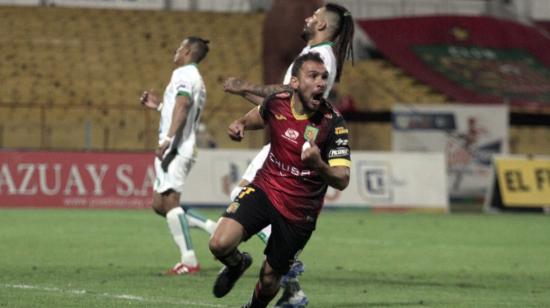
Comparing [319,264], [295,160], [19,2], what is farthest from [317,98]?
[19,2]

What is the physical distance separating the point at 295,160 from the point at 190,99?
16.0 ft

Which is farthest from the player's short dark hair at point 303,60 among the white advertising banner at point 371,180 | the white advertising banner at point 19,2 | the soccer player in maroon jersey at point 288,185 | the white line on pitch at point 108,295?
the white advertising banner at point 19,2

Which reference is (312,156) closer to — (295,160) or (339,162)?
(339,162)

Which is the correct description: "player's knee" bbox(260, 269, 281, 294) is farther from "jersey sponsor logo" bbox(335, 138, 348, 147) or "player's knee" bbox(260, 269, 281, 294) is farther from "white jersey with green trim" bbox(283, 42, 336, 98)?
"white jersey with green trim" bbox(283, 42, 336, 98)

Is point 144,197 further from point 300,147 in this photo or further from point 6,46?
point 300,147

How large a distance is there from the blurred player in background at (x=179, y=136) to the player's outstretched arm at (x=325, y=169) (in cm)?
498

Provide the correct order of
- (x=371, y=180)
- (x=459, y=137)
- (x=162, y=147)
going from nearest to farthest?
(x=162, y=147), (x=371, y=180), (x=459, y=137)

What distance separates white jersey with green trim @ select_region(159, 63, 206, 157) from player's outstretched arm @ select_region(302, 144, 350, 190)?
5.22 meters

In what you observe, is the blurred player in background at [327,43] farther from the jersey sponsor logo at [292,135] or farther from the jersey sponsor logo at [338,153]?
the jersey sponsor logo at [338,153]

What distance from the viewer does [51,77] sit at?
3753cm

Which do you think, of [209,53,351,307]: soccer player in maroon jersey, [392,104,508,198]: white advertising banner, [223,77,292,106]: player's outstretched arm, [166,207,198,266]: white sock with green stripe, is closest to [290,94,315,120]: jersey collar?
[209,53,351,307]: soccer player in maroon jersey

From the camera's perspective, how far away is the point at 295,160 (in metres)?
8.77

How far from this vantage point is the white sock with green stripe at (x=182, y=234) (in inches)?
519

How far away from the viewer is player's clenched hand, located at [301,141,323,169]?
26.1 feet
